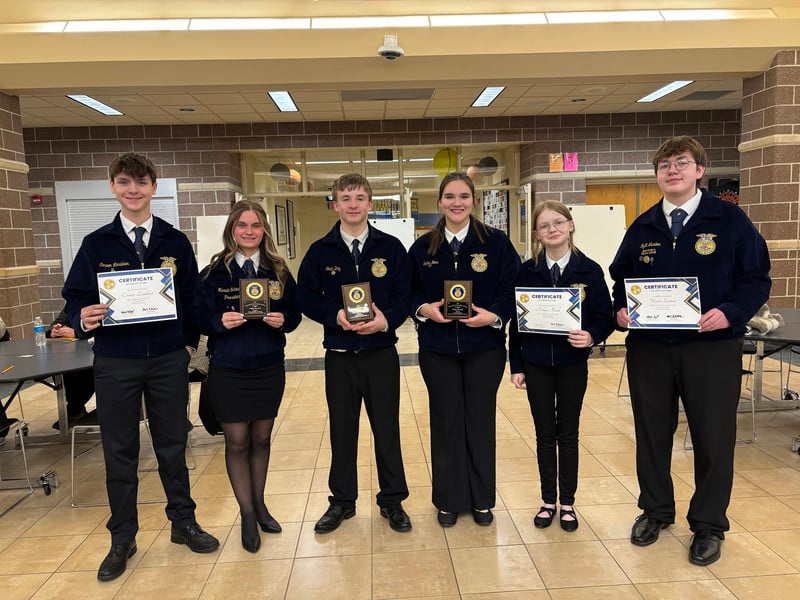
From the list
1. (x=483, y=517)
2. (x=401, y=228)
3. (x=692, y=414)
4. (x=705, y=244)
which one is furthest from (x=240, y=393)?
(x=401, y=228)

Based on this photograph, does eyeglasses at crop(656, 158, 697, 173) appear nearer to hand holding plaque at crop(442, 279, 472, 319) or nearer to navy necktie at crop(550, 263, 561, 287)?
navy necktie at crop(550, 263, 561, 287)

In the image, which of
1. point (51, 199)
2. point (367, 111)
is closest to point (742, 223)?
point (367, 111)

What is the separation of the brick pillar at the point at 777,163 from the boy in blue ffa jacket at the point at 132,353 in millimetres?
5988

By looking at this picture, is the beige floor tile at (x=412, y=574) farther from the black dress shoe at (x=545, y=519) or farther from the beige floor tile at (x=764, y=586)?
the beige floor tile at (x=764, y=586)

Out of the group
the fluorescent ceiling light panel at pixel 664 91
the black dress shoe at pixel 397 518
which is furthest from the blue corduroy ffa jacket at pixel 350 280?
the fluorescent ceiling light panel at pixel 664 91

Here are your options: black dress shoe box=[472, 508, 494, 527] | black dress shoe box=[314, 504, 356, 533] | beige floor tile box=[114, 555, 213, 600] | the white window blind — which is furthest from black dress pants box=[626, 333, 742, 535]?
the white window blind

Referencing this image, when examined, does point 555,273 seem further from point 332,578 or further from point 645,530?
point 332,578

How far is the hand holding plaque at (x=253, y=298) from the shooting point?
2.41 meters

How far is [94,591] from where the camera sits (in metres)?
2.30

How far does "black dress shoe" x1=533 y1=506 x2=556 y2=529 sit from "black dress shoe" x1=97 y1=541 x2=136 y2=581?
1.93m

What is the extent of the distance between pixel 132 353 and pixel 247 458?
71 cm

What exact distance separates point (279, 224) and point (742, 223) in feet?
28.7

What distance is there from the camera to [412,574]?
2348 millimetres

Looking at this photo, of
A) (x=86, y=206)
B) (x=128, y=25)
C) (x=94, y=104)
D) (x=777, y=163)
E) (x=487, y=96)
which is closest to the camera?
(x=128, y=25)
